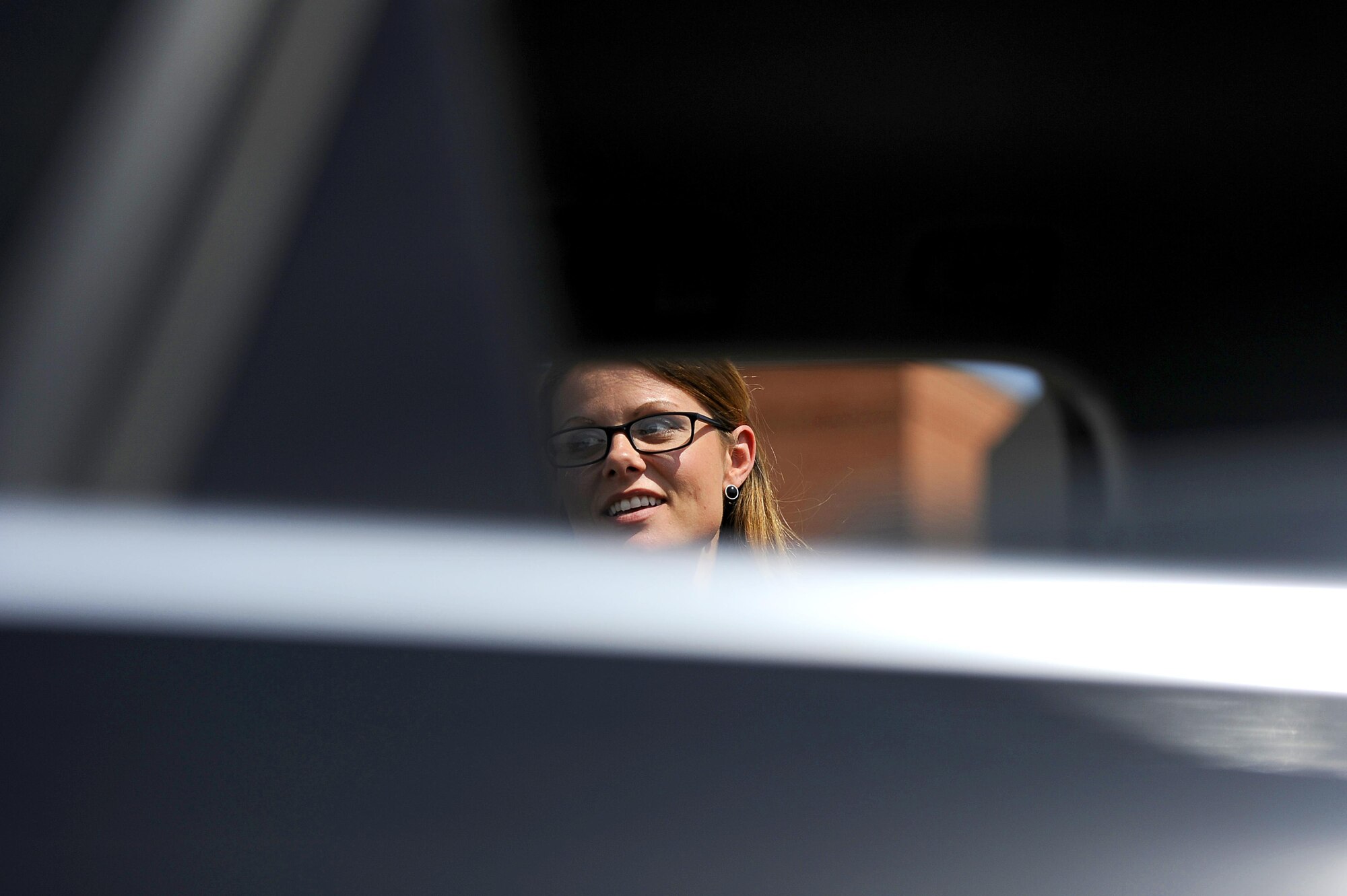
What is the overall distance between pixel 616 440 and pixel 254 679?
0.52 meters

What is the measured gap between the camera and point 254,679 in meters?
0.81

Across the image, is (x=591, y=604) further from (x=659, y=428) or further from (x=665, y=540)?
(x=659, y=428)

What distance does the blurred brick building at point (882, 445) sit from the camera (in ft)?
3.83

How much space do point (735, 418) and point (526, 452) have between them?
2.23 feet

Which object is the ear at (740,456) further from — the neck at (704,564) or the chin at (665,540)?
the neck at (704,564)

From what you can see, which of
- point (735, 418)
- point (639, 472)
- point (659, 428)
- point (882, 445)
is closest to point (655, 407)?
point (659, 428)

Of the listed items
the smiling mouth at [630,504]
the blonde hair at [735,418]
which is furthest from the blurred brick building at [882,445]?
the smiling mouth at [630,504]

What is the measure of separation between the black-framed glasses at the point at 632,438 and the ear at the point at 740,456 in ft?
0.12

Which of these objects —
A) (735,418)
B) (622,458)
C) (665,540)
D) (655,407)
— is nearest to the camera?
(665,540)

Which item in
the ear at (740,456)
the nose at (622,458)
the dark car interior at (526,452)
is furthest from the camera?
the ear at (740,456)

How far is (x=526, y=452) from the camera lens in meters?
0.93

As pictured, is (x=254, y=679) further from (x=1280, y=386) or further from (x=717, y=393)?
(x=1280, y=386)

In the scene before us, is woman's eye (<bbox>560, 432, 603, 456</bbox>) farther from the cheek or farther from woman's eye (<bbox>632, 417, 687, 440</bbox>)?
woman's eye (<bbox>632, 417, 687, 440</bbox>)

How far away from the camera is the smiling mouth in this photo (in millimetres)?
1102
